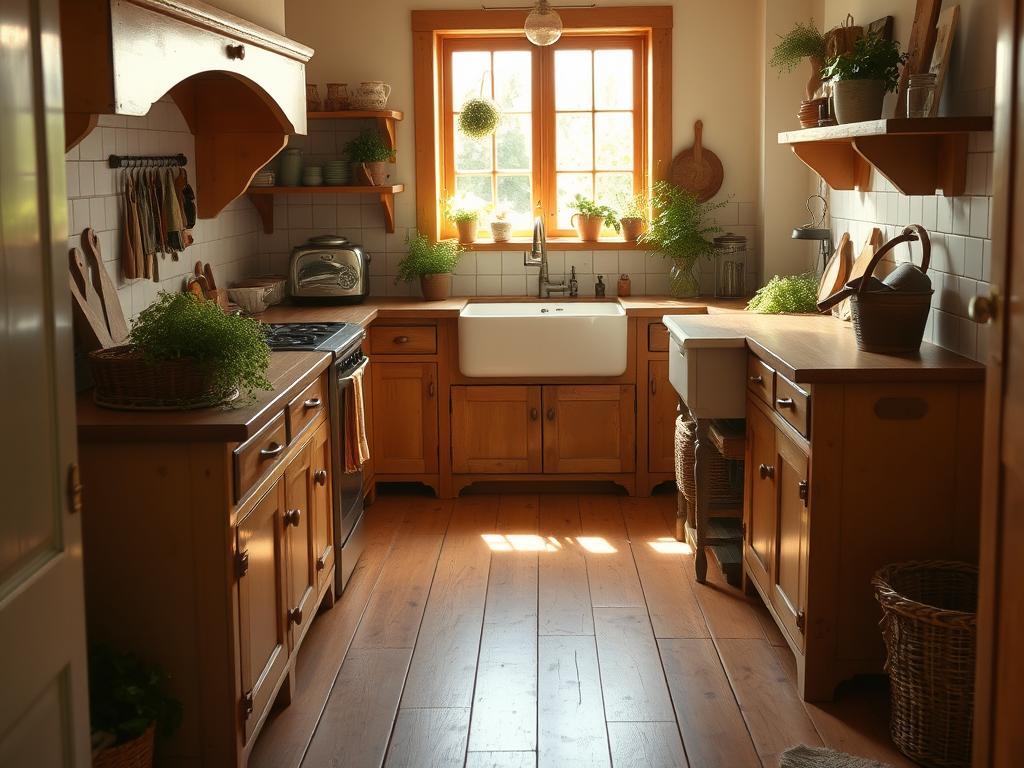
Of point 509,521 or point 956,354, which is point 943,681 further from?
point 509,521

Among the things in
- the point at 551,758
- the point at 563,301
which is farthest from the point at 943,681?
the point at 563,301

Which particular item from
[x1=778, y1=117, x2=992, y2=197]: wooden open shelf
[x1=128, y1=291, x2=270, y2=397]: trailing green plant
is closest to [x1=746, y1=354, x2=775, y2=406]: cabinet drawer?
[x1=778, y1=117, x2=992, y2=197]: wooden open shelf

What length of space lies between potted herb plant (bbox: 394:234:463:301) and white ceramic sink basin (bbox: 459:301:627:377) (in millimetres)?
375

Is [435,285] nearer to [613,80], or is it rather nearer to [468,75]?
[468,75]

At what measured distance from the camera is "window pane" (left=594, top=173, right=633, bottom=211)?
5820mm

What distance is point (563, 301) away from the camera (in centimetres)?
566

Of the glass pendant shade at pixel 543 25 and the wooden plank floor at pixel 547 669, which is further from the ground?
the glass pendant shade at pixel 543 25

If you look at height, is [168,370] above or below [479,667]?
above

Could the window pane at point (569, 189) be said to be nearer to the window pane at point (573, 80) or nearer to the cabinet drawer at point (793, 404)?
the window pane at point (573, 80)

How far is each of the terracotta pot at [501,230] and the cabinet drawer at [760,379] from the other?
6.68 feet

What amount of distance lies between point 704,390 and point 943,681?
1.46 metres

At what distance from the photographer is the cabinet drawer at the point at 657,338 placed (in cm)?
530

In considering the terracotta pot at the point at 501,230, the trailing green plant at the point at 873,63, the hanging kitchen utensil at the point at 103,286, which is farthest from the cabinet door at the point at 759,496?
the terracotta pot at the point at 501,230

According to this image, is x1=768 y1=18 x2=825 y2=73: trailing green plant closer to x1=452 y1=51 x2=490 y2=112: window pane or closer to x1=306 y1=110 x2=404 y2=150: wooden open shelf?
x1=452 y1=51 x2=490 y2=112: window pane
